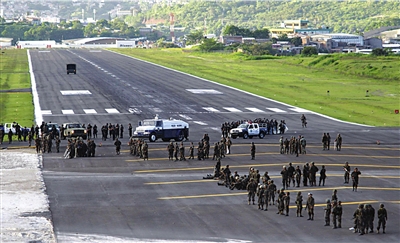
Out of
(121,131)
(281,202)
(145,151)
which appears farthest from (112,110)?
(281,202)

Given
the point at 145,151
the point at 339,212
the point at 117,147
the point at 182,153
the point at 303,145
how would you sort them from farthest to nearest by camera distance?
1. the point at 303,145
2. the point at 117,147
3. the point at 182,153
4. the point at 145,151
5. the point at 339,212

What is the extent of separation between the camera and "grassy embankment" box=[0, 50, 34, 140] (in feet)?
271

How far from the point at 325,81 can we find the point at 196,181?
84314mm

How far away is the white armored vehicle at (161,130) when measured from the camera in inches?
2625

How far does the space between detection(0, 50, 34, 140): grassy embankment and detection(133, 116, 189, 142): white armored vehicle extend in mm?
12492

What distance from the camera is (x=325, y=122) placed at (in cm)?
8312

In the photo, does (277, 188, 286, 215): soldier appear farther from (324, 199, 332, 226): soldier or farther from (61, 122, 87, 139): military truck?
(61, 122, 87, 139): military truck

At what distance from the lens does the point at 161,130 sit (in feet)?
220

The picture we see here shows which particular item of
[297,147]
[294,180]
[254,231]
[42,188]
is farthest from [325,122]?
[254,231]

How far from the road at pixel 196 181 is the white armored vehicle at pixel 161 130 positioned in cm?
119

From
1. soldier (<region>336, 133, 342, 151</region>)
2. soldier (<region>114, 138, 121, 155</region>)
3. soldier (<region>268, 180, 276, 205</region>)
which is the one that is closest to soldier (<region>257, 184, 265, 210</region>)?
soldier (<region>268, 180, 276, 205</region>)

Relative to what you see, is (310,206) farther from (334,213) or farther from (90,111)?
(90,111)

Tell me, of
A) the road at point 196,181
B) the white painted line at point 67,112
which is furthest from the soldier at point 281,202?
the white painted line at point 67,112

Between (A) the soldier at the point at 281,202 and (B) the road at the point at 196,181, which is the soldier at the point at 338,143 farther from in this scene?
(A) the soldier at the point at 281,202
